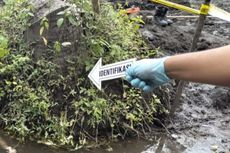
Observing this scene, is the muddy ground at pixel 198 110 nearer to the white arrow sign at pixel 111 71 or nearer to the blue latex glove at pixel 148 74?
the white arrow sign at pixel 111 71

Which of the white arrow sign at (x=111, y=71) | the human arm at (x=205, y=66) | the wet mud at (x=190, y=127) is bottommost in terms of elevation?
the wet mud at (x=190, y=127)

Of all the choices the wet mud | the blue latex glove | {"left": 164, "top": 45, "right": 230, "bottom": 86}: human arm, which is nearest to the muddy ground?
the wet mud

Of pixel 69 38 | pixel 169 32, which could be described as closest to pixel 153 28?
pixel 169 32

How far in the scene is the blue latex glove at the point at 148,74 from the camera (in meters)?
2.16

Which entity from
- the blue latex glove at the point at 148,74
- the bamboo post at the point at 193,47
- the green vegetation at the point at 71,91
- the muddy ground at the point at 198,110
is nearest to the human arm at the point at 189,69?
the blue latex glove at the point at 148,74

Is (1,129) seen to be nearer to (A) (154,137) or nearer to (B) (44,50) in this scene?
(B) (44,50)

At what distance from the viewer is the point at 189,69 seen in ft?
6.17

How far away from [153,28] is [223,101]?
7.05ft

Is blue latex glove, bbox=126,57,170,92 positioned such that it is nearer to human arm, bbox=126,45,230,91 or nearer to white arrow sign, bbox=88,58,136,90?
human arm, bbox=126,45,230,91

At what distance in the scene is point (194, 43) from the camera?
443 centimetres

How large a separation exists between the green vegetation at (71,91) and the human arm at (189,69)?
1.76 meters

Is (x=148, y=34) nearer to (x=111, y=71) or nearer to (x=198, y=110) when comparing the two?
(x=198, y=110)

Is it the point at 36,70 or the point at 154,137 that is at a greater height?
the point at 36,70

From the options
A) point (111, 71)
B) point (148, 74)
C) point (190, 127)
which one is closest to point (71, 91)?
point (190, 127)
